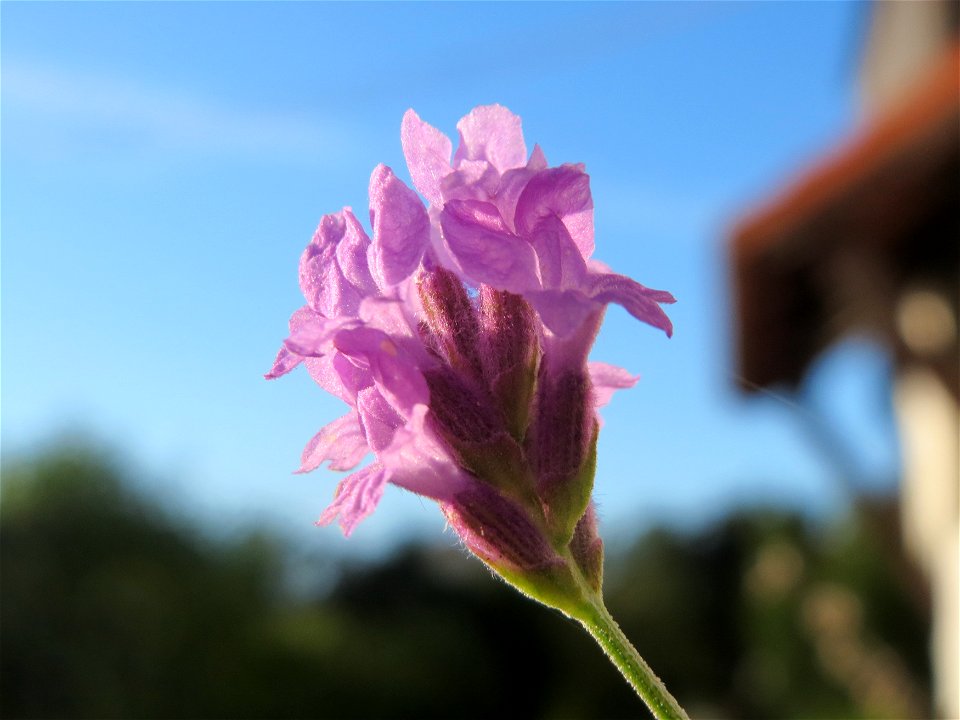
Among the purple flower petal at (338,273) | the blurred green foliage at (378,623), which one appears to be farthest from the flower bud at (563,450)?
the blurred green foliage at (378,623)

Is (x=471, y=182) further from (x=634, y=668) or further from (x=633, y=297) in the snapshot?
(x=634, y=668)

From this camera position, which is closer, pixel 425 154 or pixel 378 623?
pixel 425 154

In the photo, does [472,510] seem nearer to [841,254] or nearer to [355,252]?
[355,252]

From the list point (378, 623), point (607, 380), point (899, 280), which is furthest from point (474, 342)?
point (378, 623)

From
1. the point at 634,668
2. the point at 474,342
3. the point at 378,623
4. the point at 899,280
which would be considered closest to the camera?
the point at 634,668

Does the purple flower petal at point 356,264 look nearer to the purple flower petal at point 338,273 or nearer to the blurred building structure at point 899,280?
the purple flower petal at point 338,273

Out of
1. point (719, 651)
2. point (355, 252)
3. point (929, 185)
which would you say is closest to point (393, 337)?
point (355, 252)

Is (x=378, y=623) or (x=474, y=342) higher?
(x=474, y=342)
